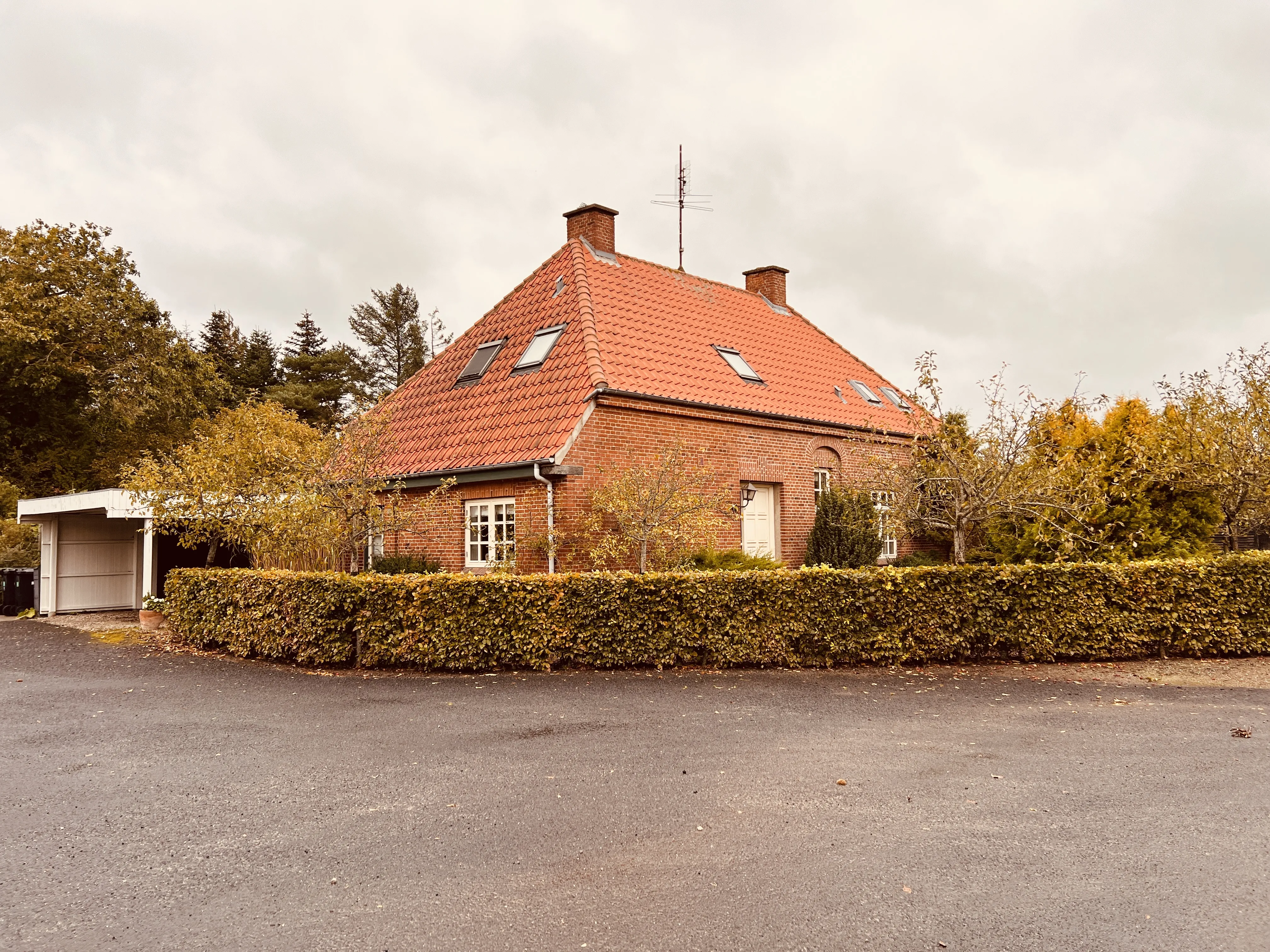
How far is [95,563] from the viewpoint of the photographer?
20109mm

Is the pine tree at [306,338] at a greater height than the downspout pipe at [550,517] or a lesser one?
greater

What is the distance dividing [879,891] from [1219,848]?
196 centimetres

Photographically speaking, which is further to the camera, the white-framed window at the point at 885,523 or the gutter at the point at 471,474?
the gutter at the point at 471,474

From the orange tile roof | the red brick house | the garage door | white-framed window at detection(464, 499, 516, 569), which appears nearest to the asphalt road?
white-framed window at detection(464, 499, 516, 569)

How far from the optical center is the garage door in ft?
64.3

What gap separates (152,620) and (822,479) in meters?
12.9

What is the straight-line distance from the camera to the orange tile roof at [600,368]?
15305mm

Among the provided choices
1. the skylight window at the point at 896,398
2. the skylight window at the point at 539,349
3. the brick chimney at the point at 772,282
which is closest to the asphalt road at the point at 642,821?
the skylight window at the point at 539,349

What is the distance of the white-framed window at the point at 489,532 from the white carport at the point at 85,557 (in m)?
7.14

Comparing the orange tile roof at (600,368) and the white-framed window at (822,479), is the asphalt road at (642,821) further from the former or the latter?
the white-framed window at (822,479)

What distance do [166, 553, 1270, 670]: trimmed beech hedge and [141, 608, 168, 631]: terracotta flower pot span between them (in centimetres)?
555

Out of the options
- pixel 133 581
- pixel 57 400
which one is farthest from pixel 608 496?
pixel 57 400

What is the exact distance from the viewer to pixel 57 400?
1234 inches

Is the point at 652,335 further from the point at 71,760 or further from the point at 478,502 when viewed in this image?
the point at 71,760
